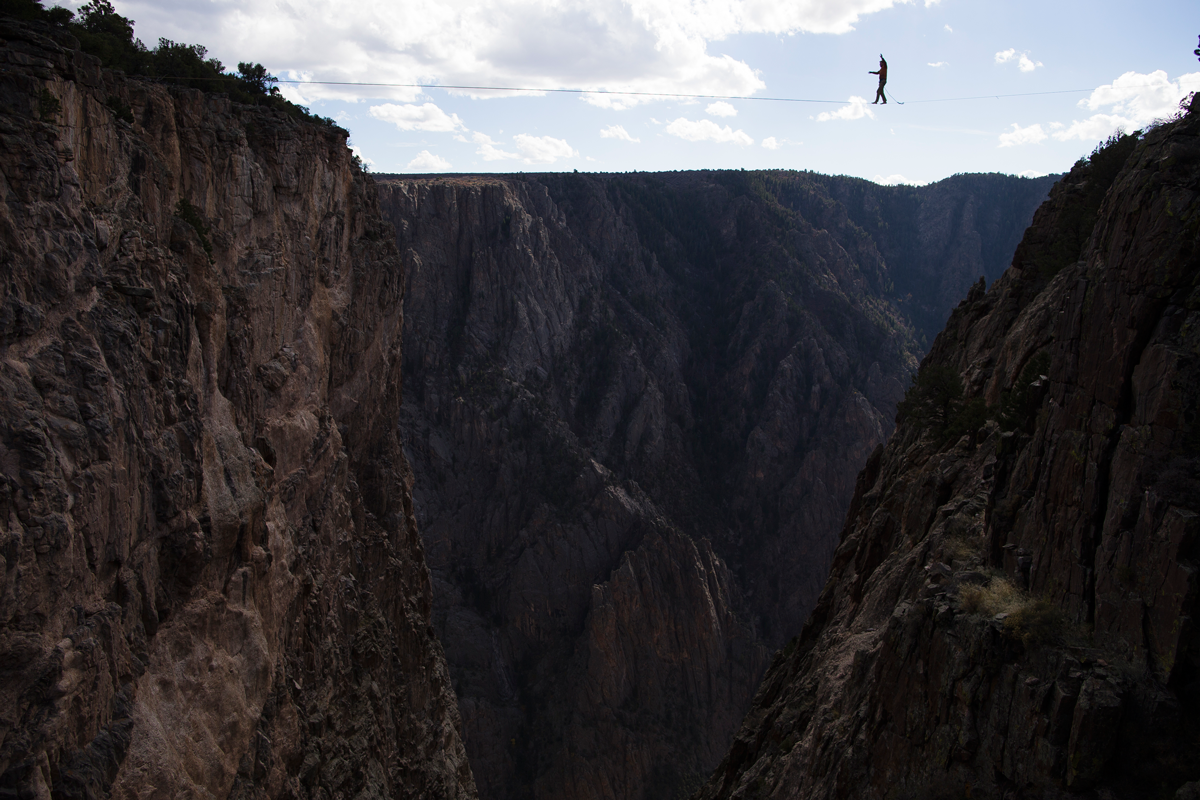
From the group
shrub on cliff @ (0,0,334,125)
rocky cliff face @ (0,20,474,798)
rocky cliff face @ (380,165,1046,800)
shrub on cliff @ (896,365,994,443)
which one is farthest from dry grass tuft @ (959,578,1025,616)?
rocky cliff face @ (380,165,1046,800)

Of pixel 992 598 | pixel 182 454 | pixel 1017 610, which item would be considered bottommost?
pixel 992 598

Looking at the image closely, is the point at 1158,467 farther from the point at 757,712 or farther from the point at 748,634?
the point at 748,634

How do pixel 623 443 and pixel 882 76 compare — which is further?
pixel 623 443

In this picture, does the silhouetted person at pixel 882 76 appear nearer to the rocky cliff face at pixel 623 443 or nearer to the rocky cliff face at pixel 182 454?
the rocky cliff face at pixel 182 454

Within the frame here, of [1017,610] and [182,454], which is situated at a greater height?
[182,454]

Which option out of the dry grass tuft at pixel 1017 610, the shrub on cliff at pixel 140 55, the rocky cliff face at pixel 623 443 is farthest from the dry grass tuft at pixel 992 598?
the rocky cliff face at pixel 623 443

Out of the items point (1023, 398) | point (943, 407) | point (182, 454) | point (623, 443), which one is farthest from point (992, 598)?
point (623, 443)

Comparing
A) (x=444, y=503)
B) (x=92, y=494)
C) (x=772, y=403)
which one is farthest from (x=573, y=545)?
(x=92, y=494)

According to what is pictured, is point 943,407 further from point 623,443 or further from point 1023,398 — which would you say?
point 623,443

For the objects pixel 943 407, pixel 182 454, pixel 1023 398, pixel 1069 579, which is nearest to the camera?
pixel 1069 579
